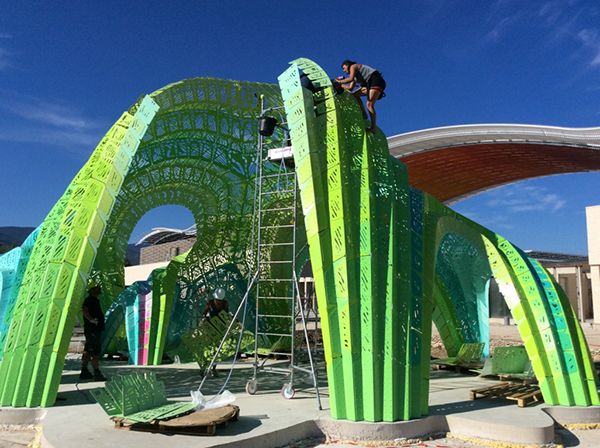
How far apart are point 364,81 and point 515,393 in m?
5.62

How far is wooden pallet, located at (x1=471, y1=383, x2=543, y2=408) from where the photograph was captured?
8.18 meters

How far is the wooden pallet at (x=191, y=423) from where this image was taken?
20.5 ft

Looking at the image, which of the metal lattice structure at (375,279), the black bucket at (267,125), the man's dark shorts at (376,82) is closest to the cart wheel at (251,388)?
the metal lattice structure at (375,279)

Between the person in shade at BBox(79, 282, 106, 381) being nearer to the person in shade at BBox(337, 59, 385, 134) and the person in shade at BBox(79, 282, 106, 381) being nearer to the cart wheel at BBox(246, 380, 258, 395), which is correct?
the cart wheel at BBox(246, 380, 258, 395)

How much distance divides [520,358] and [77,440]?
8215 millimetres

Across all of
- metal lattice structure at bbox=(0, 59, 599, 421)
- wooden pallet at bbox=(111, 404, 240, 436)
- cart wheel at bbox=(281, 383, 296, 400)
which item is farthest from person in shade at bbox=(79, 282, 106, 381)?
cart wheel at bbox=(281, 383, 296, 400)

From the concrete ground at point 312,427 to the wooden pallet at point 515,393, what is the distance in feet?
0.38

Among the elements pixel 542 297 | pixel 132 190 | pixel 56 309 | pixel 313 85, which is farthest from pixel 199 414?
pixel 132 190

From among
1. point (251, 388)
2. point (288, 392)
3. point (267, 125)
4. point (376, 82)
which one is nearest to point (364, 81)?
point (376, 82)

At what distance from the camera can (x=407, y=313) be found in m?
7.05

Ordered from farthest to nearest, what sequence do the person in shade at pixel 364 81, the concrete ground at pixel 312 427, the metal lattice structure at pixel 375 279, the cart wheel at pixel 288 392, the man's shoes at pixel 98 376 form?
the man's shoes at pixel 98 376
the cart wheel at pixel 288 392
the person in shade at pixel 364 81
the metal lattice structure at pixel 375 279
the concrete ground at pixel 312 427

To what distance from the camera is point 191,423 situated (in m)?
6.24

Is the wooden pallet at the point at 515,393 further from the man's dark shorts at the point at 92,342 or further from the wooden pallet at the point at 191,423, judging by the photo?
the man's dark shorts at the point at 92,342

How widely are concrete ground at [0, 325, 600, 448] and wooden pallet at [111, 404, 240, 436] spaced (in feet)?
0.41
